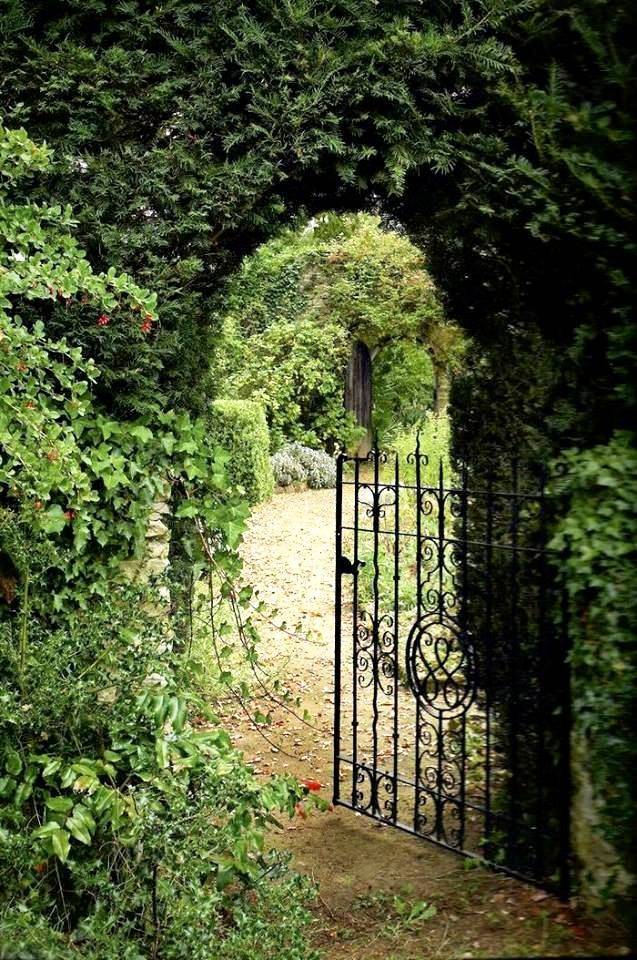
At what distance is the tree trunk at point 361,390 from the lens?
16.1 meters

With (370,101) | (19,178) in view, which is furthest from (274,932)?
(370,101)

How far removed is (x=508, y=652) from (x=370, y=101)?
8.39 feet

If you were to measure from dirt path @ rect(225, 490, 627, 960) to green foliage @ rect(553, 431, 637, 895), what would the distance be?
1.60ft

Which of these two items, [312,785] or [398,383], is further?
[398,383]

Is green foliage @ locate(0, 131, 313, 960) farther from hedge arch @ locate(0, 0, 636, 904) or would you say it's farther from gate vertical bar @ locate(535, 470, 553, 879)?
gate vertical bar @ locate(535, 470, 553, 879)

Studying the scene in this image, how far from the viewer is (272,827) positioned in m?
4.59

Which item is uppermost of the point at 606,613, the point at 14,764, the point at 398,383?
the point at 398,383

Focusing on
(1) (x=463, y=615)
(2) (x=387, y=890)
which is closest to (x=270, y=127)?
(1) (x=463, y=615)

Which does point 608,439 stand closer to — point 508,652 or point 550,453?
point 550,453

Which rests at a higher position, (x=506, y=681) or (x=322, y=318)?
(x=322, y=318)

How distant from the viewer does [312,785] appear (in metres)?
4.53

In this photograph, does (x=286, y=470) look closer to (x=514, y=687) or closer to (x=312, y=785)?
(x=312, y=785)

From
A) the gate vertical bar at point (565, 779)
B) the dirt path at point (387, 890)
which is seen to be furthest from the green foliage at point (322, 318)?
the gate vertical bar at point (565, 779)

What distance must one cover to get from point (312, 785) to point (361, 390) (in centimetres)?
1214
